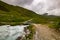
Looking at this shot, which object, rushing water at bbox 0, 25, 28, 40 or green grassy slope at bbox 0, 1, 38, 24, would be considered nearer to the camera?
rushing water at bbox 0, 25, 28, 40

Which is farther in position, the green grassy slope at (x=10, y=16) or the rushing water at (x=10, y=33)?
the green grassy slope at (x=10, y=16)

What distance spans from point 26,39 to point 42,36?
2770 mm

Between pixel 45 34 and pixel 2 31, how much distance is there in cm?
609

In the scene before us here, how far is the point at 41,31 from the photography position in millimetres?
26484

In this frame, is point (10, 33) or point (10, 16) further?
point (10, 16)

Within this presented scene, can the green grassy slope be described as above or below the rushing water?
above

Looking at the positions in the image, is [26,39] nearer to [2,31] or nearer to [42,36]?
[42,36]

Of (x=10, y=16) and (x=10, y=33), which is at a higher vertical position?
(x=10, y=16)

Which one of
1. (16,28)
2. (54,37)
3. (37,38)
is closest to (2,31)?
(16,28)

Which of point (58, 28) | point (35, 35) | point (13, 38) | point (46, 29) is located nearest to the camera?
point (13, 38)

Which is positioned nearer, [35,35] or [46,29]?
[35,35]

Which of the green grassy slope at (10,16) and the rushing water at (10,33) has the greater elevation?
the green grassy slope at (10,16)

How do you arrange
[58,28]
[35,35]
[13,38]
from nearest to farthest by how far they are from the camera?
[13,38], [35,35], [58,28]

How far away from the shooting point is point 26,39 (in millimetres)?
21969
